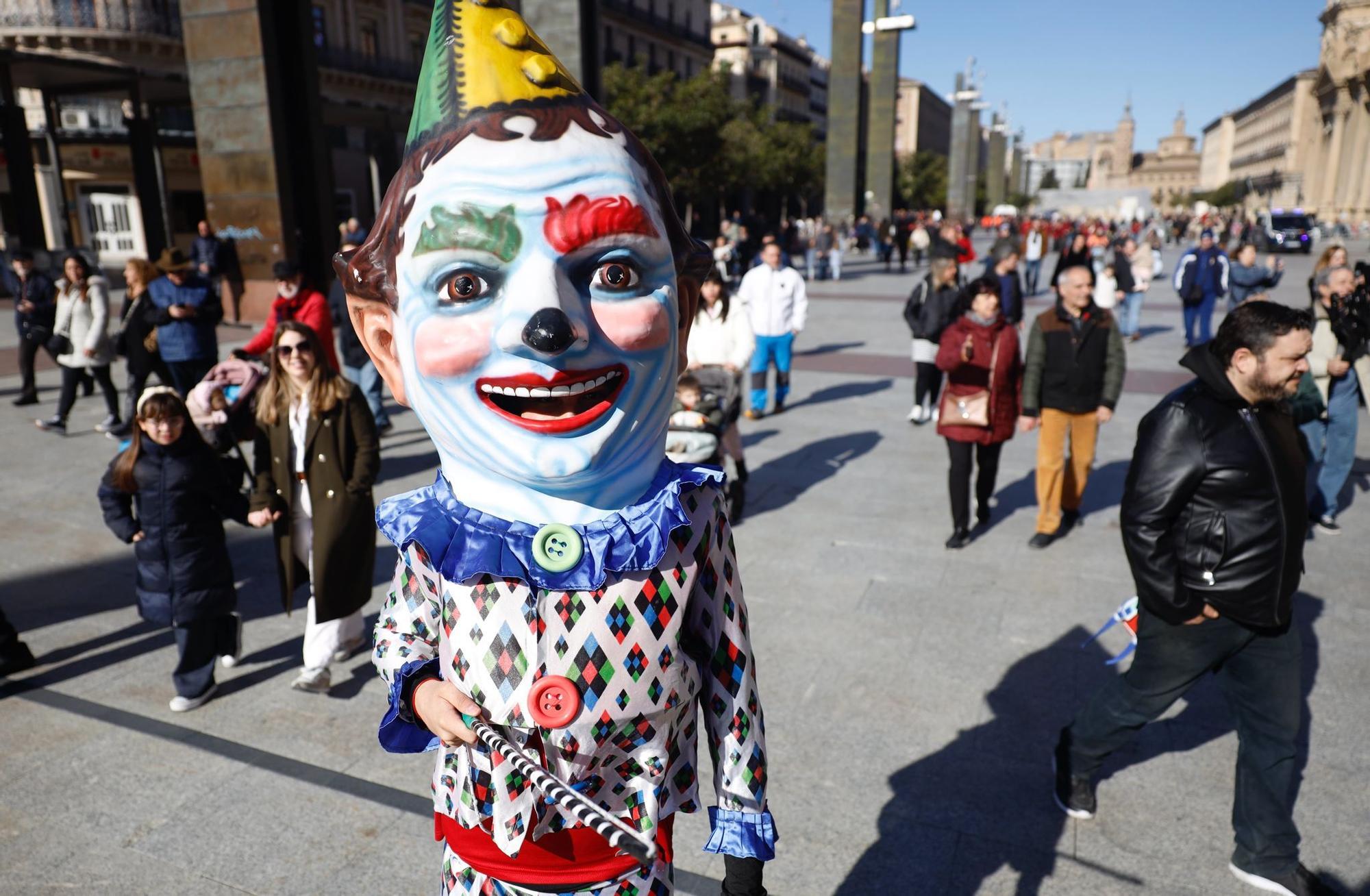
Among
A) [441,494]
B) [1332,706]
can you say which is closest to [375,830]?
[441,494]

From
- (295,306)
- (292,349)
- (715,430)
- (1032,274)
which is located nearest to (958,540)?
(715,430)

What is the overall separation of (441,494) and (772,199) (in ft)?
199

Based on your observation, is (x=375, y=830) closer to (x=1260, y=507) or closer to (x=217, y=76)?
(x=1260, y=507)

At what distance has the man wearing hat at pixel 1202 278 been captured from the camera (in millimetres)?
12227

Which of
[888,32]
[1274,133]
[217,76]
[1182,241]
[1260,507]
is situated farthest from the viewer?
[1274,133]

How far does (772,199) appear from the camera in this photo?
6016 cm

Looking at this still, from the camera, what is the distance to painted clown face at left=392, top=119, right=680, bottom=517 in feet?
4.99

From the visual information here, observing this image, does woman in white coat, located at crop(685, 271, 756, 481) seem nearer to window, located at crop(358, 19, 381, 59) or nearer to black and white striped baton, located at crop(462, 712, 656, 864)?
black and white striped baton, located at crop(462, 712, 656, 864)

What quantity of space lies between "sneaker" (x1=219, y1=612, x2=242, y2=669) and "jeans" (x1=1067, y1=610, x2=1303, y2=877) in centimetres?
351

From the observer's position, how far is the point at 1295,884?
9.48ft

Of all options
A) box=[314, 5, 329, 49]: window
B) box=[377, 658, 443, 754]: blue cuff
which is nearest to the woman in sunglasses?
box=[377, 658, 443, 754]: blue cuff

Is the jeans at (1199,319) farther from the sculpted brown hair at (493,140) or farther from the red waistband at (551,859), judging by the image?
the red waistband at (551,859)

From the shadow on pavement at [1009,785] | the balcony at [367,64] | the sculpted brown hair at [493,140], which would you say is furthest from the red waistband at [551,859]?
the balcony at [367,64]

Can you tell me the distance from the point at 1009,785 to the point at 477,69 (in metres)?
3.00
